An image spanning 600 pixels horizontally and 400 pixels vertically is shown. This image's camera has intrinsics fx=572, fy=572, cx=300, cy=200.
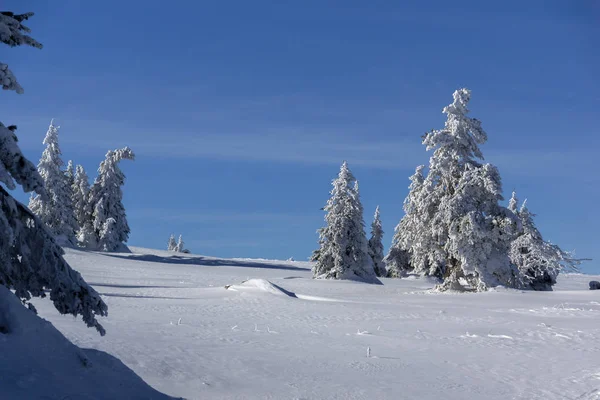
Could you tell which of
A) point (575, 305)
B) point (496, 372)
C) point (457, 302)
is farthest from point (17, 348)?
point (575, 305)

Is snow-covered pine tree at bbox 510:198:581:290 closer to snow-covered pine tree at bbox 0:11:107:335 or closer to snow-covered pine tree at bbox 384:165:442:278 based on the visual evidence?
snow-covered pine tree at bbox 384:165:442:278

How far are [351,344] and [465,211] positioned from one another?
18.3 m

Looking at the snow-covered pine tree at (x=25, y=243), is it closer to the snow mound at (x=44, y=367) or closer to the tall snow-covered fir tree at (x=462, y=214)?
the snow mound at (x=44, y=367)

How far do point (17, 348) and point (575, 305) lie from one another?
82.4ft

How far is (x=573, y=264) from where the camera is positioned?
1270 inches

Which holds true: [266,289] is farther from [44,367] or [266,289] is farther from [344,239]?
[44,367]

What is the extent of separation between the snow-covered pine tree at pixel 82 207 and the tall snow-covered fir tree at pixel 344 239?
89.8 feet

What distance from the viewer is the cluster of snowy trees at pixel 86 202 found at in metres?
54.5

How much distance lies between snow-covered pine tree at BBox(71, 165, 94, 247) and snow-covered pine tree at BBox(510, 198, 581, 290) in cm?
4222

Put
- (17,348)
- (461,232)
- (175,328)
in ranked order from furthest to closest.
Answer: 1. (461,232)
2. (175,328)
3. (17,348)

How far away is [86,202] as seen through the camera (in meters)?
60.7

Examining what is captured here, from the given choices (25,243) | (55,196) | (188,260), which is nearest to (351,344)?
(25,243)

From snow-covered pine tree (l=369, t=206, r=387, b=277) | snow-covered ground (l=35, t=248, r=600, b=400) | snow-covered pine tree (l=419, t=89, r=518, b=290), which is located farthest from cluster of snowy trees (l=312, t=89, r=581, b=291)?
snow-covered pine tree (l=369, t=206, r=387, b=277)

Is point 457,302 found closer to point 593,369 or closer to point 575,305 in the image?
point 575,305
